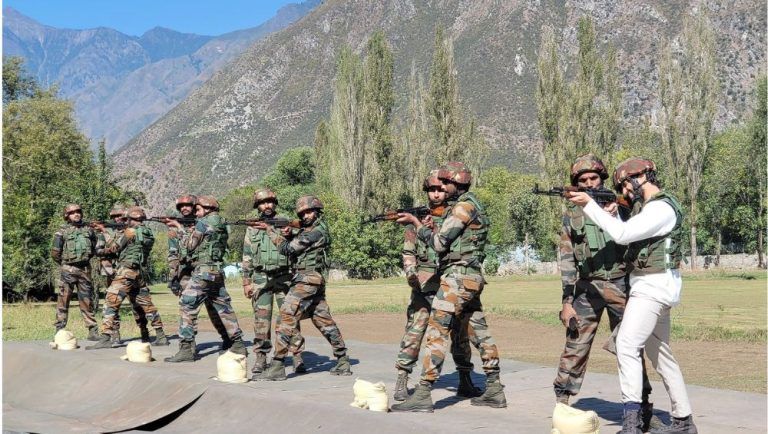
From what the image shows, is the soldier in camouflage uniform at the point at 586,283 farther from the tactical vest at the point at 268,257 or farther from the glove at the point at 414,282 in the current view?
the tactical vest at the point at 268,257

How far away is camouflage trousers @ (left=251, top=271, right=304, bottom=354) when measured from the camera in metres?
12.1

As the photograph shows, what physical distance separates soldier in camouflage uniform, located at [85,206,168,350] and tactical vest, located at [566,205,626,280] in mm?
9032

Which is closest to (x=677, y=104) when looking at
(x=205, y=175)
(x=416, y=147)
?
(x=416, y=147)

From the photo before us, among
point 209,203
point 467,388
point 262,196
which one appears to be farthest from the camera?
point 209,203

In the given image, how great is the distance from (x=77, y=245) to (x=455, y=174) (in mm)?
9786

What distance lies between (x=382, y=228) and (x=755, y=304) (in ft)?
121

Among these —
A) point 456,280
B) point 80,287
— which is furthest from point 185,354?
point 456,280

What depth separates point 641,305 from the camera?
7219mm

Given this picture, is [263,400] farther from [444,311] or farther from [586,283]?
[586,283]

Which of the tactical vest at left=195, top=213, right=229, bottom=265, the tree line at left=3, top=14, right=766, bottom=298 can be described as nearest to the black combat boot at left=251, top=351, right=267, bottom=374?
the tactical vest at left=195, top=213, right=229, bottom=265

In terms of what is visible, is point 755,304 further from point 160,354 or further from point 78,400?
point 78,400

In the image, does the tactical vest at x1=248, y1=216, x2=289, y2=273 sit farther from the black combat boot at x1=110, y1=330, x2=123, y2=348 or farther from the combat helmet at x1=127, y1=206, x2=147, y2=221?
the combat helmet at x1=127, y1=206, x2=147, y2=221

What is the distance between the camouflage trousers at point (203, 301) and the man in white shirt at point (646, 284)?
22.3 feet

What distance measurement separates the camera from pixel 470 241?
8.86 metres
